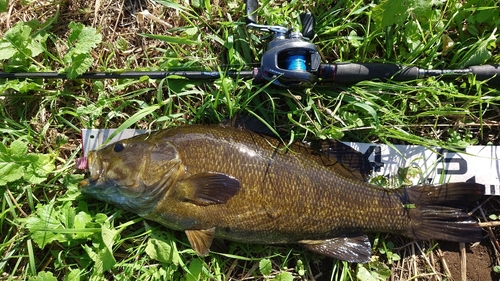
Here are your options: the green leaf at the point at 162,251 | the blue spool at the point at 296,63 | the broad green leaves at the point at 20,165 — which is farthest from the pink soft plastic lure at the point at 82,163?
the blue spool at the point at 296,63

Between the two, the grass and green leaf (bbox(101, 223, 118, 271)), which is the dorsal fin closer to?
the grass

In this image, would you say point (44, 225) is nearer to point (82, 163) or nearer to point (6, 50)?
point (82, 163)

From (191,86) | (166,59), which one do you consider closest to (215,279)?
(191,86)

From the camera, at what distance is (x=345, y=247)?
3102mm

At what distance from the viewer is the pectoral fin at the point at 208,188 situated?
9.13ft

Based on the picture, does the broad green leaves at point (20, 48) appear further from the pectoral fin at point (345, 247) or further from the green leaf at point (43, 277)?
the pectoral fin at point (345, 247)

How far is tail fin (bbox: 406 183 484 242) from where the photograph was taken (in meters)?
3.14

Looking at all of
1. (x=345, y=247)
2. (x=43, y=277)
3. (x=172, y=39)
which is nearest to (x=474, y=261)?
(x=345, y=247)

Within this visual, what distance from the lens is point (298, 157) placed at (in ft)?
9.91

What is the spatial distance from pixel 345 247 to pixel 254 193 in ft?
3.01

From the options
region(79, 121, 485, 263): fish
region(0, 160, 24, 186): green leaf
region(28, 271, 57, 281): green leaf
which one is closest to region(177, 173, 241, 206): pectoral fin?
region(79, 121, 485, 263): fish

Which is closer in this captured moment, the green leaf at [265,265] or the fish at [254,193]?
the fish at [254,193]

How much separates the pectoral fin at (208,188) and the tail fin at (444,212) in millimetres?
1495

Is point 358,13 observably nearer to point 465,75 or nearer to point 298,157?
point 465,75
